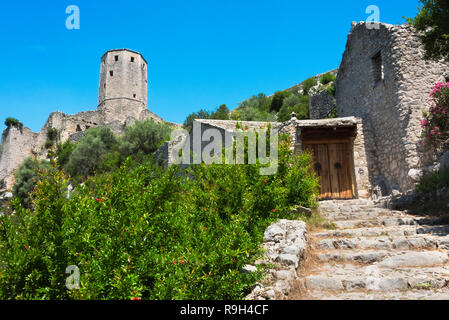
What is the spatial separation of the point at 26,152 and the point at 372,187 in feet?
118

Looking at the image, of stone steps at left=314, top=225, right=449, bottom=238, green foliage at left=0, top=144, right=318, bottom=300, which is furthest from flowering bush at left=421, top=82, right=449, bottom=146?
green foliage at left=0, top=144, right=318, bottom=300

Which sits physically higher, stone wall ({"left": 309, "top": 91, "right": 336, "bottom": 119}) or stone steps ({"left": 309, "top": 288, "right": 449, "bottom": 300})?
stone wall ({"left": 309, "top": 91, "right": 336, "bottom": 119})

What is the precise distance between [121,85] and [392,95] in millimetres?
36133

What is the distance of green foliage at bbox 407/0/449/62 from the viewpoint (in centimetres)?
639

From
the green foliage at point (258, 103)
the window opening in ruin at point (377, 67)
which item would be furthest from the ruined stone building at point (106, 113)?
the window opening in ruin at point (377, 67)

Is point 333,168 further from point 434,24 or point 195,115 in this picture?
point 195,115

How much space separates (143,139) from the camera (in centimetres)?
2434

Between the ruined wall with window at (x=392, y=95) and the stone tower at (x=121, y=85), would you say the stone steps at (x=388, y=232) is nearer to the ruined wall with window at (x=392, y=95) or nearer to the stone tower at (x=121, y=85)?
the ruined wall with window at (x=392, y=95)

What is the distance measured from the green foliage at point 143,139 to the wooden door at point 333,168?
14.9 meters

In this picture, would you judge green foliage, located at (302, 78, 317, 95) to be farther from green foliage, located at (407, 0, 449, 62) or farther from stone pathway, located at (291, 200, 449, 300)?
stone pathway, located at (291, 200, 449, 300)

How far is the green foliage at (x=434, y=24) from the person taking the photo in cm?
639

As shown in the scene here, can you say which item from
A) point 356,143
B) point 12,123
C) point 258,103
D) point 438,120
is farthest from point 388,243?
point 12,123

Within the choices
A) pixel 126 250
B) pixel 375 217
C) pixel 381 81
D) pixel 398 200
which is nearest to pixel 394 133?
pixel 381 81

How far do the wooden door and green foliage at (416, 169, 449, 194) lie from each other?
11.2ft
